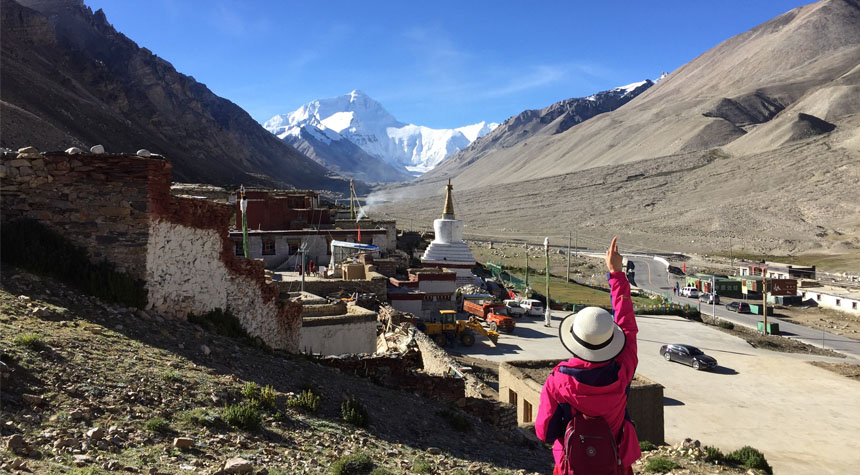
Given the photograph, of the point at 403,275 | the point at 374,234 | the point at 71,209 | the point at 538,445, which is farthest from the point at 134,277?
the point at 374,234

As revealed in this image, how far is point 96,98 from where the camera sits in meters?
97.7

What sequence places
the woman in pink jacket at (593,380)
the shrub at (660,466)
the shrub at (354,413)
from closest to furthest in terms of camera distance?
the woman in pink jacket at (593,380) < the shrub at (354,413) < the shrub at (660,466)

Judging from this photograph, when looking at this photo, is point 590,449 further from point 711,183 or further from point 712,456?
point 711,183

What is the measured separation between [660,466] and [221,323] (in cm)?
778

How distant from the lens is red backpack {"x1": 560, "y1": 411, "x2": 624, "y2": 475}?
4.19 m

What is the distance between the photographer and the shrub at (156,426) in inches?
218

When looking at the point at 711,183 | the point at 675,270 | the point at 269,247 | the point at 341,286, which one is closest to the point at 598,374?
the point at 341,286

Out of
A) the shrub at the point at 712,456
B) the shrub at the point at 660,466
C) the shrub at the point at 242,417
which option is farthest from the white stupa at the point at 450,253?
the shrub at the point at 242,417

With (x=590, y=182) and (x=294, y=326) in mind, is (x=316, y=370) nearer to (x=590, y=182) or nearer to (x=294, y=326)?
(x=294, y=326)

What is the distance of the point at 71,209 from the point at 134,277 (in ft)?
4.15

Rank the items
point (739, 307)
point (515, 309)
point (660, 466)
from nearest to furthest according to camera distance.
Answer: point (660, 466) → point (515, 309) → point (739, 307)

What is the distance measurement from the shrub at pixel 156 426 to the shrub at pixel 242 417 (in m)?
0.65

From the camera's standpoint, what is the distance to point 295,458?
230 inches

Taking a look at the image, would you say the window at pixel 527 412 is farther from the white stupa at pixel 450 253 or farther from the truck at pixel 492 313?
the white stupa at pixel 450 253
